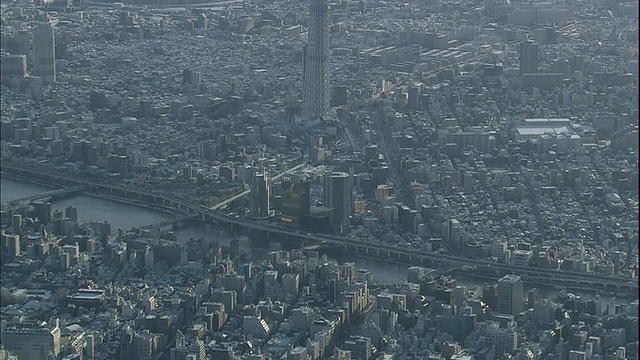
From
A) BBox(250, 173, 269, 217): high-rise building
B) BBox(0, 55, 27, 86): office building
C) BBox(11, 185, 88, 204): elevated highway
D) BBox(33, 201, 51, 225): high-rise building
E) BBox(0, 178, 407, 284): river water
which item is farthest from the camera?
BBox(0, 55, 27, 86): office building

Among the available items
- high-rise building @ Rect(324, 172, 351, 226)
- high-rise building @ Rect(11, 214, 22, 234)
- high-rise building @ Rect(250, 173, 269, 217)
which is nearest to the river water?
high-rise building @ Rect(250, 173, 269, 217)

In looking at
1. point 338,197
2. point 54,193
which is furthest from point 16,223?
point 338,197

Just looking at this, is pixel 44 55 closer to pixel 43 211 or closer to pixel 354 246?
pixel 43 211

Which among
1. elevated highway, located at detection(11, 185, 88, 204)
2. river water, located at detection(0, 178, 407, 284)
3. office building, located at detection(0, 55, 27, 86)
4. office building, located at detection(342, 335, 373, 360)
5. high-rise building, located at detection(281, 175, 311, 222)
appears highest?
office building, located at detection(0, 55, 27, 86)

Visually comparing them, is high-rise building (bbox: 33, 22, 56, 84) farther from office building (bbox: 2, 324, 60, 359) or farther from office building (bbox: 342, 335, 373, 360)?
office building (bbox: 342, 335, 373, 360)

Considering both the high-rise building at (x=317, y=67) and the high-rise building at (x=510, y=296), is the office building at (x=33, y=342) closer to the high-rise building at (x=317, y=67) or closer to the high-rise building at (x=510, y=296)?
the high-rise building at (x=510, y=296)

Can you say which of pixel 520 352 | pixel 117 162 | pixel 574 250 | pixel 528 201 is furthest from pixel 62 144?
pixel 520 352

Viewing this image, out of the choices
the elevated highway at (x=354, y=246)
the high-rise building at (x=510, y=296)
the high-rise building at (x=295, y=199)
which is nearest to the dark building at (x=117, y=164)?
the elevated highway at (x=354, y=246)

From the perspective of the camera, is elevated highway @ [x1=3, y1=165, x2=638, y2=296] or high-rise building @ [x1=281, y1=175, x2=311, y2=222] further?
high-rise building @ [x1=281, y1=175, x2=311, y2=222]
